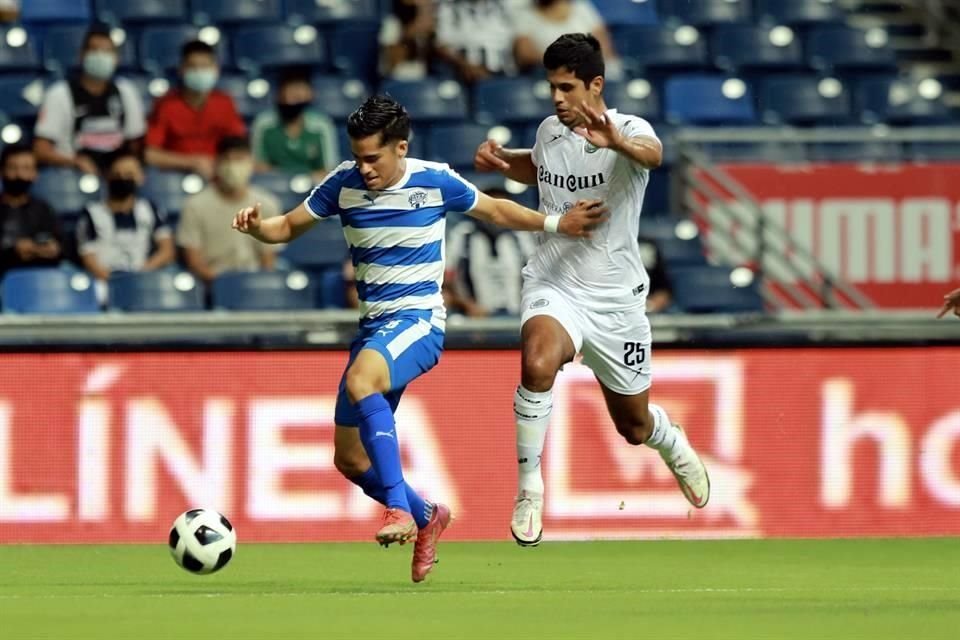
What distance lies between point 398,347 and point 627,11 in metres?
8.19

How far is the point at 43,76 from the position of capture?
1527 cm

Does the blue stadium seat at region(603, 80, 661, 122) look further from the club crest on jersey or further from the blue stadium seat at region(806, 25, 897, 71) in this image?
the club crest on jersey

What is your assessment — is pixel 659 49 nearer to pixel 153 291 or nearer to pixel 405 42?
pixel 405 42

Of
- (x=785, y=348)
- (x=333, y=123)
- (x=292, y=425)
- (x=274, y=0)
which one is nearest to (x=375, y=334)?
(x=292, y=425)

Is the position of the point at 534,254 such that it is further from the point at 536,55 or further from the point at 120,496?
the point at 536,55

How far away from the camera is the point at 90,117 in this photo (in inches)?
569

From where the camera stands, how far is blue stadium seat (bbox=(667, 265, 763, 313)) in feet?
45.5

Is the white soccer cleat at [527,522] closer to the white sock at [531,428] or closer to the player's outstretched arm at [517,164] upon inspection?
the white sock at [531,428]

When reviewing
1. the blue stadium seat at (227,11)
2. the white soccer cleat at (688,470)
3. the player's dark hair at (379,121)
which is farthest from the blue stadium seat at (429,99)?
the player's dark hair at (379,121)

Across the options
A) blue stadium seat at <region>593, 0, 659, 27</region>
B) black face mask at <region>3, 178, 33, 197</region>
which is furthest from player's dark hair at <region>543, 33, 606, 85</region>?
blue stadium seat at <region>593, 0, 659, 27</region>

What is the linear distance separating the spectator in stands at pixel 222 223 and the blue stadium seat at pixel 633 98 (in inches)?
118

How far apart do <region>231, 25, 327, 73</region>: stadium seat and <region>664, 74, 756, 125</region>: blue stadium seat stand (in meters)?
2.67

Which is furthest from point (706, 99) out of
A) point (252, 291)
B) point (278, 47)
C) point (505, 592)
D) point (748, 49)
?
point (505, 592)

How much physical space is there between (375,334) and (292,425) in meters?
2.95
